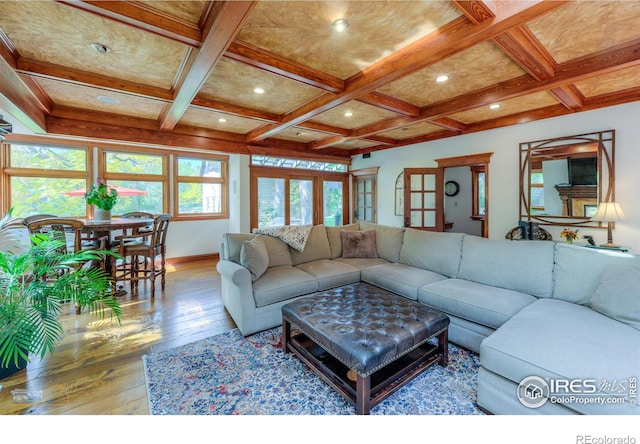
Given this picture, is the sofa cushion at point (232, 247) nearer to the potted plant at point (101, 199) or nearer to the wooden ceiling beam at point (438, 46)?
the potted plant at point (101, 199)

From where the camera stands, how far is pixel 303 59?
98.0 inches

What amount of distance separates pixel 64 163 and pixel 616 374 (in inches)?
261

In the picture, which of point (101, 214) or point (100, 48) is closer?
point (100, 48)

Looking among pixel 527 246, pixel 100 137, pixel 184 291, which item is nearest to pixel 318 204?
pixel 184 291

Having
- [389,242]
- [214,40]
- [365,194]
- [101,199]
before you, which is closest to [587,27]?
[389,242]

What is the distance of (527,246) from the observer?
254cm

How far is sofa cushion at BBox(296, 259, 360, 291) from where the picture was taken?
9.85 ft

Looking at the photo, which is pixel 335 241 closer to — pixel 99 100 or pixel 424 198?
pixel 424 198

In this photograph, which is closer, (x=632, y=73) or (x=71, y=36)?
(x=71, y=36)

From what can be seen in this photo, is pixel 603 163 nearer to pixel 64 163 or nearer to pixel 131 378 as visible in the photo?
pixel 131 378

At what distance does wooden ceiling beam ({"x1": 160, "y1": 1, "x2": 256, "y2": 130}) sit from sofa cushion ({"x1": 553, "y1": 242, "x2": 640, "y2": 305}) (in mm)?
3017

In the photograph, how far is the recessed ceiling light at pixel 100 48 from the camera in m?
2.27

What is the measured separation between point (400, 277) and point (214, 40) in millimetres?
2650
